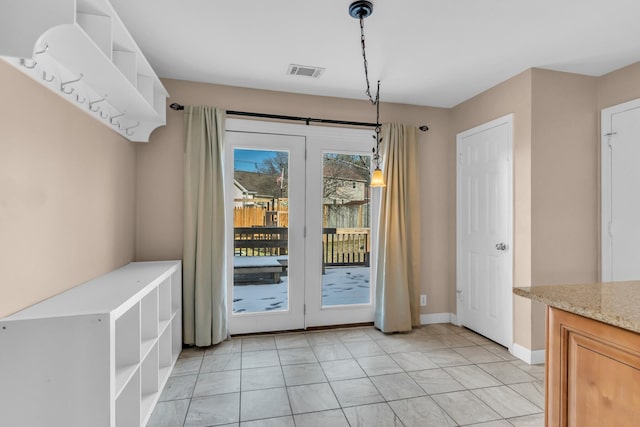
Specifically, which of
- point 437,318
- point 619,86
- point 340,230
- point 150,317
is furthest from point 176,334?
point 619,86

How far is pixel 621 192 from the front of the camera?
287cm

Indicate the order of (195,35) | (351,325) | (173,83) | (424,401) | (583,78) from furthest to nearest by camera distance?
(351,325)
(173,83)
(583,78)
(195,35)
(424,401)

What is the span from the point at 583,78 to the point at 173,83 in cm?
384

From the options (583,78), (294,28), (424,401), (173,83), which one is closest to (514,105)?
(583,78)

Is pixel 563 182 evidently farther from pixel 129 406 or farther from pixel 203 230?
pixel 129 406

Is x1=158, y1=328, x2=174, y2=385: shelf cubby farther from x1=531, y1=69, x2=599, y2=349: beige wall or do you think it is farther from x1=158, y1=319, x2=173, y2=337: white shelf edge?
x1=531, y1=69, x2=599, y2=349: beige wall

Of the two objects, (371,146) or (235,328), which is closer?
(235,328)

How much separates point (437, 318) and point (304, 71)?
3121 millimetres

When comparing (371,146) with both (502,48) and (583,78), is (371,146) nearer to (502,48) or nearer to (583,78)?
(502,48)

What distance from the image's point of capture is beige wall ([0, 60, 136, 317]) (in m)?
1.49

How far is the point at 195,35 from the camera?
2.47 meters

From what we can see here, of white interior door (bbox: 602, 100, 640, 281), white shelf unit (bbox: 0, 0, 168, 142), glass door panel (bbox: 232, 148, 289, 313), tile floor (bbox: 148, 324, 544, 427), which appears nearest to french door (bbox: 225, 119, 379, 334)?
glass door panel (bbox: 232, 148, 289, 313)

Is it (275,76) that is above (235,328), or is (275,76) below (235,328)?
above

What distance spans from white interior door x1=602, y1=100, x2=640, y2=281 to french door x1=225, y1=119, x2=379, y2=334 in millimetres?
2113
